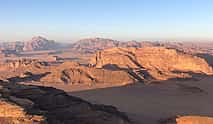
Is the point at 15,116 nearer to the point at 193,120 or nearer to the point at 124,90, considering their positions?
the point at 193,120

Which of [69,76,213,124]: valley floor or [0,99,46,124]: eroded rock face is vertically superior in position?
[0,99,46,124]: eroded rock face

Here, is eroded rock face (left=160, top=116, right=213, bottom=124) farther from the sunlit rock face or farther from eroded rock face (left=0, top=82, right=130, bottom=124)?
the sunlit rock face

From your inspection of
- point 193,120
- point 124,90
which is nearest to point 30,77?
point 124,90

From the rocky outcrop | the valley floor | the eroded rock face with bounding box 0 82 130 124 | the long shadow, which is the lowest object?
the long shadow

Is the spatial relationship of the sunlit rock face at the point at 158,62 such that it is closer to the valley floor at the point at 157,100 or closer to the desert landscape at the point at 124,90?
the desert landscape at the point at 124,90

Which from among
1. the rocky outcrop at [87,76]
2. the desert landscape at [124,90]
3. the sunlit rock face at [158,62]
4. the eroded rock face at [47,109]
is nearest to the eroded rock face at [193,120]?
the desert landscape at [124,90]

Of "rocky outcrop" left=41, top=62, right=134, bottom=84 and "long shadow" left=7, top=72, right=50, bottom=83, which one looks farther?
"long shadow" left=7, top=72, right=50, bottom=83

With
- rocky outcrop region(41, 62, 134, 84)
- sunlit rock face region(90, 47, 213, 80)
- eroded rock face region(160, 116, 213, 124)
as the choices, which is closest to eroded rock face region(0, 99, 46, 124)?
eroded rock face region(160, 116, 213, 124)
